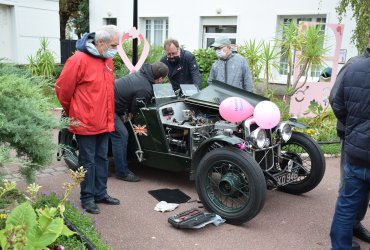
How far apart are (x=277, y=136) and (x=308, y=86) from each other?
4.44m

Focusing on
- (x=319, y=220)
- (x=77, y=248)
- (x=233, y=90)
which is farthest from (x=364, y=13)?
(x=77, y=248)

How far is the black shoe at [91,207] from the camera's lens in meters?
4.11

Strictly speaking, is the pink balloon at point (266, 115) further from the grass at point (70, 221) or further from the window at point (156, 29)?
the window at point (156, 29)

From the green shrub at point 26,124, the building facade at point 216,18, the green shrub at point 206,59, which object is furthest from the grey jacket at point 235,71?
the green shrub at point 206,59

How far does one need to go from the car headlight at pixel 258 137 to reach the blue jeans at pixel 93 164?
1474 mm

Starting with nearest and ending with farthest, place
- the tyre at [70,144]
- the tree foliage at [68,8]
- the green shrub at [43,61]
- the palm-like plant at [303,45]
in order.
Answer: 1. the tyre at [70,144]
2. the palm-like plant at [303,45]
3. the green shrub at [43,61]
4. the tree foliage at [68,8]

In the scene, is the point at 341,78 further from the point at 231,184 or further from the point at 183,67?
the point at 183,67

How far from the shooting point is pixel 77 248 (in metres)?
2.77

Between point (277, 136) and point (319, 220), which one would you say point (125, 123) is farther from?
point (319, 220)

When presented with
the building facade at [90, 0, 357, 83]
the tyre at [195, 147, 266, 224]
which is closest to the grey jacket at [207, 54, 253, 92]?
the tyre at [195, 147, 266, 224]

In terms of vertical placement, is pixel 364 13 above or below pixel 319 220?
above

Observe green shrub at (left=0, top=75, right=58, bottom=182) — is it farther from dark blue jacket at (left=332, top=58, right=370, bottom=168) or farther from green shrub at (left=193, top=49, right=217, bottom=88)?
green shrub at (left=193, top=49, right=217, bottom=88)

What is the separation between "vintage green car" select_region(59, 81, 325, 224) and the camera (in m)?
3.97

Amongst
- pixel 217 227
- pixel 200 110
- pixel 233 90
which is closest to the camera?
pixel 217 227
